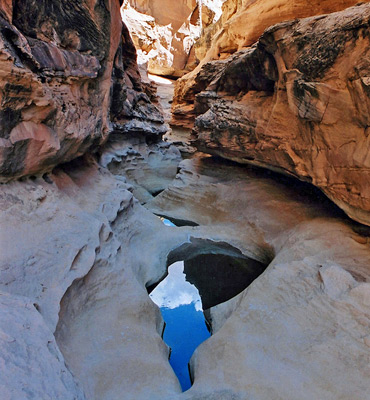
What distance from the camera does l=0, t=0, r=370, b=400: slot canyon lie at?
2924 millimetres

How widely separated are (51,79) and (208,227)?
17.6 ft

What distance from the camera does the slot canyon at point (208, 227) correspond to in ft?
9.59

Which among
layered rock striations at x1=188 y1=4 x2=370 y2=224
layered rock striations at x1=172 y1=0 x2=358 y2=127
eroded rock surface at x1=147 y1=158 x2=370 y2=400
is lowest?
eroded rock surface at x1=147 y1=158 x2=370 y2=400

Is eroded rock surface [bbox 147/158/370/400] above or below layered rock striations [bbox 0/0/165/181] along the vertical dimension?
below

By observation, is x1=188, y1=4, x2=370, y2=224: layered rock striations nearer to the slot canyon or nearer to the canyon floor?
the slot canyon

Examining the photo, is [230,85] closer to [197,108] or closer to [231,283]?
[197,108]

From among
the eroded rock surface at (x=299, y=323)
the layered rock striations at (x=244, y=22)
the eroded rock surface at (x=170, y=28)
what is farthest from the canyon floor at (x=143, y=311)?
the eroded rock surface at (x=170, y=28)

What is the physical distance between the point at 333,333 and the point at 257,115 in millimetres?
5710

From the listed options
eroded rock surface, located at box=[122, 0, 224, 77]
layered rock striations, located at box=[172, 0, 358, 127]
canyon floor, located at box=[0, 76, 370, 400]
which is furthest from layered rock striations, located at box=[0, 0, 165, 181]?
eroded rock surface, located at box=[122, 0, 224, 77]

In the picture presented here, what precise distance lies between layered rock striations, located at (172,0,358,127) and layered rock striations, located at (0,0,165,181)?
15.8 ft

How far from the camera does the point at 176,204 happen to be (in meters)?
9.55

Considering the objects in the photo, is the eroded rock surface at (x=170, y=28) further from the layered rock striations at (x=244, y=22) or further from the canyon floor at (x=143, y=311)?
the canyon floor at (x=143, y=311)

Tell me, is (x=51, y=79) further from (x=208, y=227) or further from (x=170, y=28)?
(x=170, y=28)

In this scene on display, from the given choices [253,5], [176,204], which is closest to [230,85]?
[253,5]
